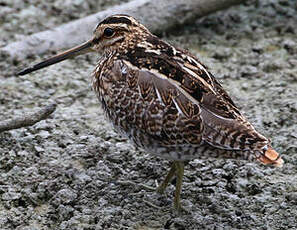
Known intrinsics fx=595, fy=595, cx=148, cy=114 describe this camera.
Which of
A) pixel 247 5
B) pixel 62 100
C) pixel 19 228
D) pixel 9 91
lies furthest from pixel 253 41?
pixel 19 228

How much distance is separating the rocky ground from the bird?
425 mm

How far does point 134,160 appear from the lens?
536 cm

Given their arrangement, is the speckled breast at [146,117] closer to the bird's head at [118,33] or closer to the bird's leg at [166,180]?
the bird's head at [118,33]

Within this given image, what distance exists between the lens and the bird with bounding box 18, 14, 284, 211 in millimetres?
4320

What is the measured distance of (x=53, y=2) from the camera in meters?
8.02

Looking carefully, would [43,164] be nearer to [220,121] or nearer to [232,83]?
[220,121]

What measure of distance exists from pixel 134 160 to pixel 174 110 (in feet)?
3.65

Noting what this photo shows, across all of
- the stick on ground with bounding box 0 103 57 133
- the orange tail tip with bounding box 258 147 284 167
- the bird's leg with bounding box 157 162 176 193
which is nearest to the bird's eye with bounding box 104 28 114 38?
the stick on ground with bounding box 0 103 57 133

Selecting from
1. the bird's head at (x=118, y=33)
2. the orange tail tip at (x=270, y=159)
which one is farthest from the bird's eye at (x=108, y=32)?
the orange tail tip at (x=270, y=159)

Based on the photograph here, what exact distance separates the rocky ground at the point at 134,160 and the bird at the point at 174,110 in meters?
0.43

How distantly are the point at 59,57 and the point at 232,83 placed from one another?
2.06 m

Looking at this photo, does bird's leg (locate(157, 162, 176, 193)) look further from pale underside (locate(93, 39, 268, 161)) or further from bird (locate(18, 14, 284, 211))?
pale underside (locate(93, 39, 268, 161))

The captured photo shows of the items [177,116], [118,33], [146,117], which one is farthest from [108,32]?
[177,116]

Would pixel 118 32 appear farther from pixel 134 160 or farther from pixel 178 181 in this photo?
pixel 178 181
